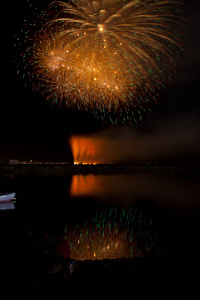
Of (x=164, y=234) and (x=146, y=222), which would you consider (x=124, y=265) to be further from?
(x=146, y=222)

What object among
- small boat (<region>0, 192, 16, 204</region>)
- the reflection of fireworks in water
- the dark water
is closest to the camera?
the dark water

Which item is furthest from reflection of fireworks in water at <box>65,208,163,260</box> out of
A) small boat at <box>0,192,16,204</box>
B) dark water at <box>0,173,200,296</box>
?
small boat at <box>0,192,16,204</box>

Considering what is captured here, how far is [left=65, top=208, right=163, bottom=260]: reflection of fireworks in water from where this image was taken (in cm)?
1286

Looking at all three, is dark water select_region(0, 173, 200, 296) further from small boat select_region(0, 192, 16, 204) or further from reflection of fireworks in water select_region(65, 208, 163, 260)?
small boat select_region(0, 192, 16, 204)

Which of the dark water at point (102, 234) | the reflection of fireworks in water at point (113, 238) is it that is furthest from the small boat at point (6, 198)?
the reflection of fireworks in water at point (113, 238)

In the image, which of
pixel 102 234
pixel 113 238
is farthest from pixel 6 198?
pixel 113 238

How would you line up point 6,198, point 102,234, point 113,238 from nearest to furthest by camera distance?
1. point 113,238
2. point 102,234
3. point 6,198

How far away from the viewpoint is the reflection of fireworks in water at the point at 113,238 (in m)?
12.9

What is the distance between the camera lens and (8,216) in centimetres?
2322

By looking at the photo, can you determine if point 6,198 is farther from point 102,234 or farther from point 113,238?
point 113,238

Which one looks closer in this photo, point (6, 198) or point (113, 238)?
point (113, 238)

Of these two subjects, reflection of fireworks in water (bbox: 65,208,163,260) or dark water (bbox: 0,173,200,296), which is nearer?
dark water (bbox: 0,173,200,296)

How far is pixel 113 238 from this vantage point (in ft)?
52.9

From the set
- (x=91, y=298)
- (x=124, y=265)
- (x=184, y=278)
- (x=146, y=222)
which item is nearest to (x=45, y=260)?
(x=91, y=298)
